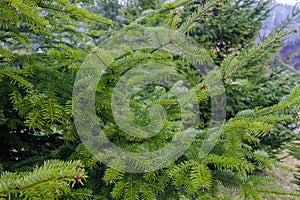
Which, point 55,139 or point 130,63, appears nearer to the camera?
point 130,63

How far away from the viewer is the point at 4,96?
1.22 meters

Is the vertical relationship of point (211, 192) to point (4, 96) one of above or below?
below

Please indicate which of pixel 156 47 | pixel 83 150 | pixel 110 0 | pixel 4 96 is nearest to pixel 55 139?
pixel 4 96

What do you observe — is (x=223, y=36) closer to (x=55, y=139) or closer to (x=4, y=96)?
(x=55, y=139)

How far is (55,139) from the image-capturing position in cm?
185

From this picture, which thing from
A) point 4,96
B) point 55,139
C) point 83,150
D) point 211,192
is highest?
point 4,96

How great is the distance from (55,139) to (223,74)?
1.35m

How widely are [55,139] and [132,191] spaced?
1075 mm

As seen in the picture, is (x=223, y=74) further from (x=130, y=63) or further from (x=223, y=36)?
(x=223, y=36)

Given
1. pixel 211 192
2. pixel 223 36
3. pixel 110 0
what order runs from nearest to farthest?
pixel 211 192 → pixel 223 36 → pixel 110 0

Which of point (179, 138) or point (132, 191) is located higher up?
point (179, 138)

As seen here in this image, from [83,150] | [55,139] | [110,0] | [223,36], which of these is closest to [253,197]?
[83,150]

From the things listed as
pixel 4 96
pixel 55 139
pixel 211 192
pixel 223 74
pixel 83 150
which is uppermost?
pixel 223 74

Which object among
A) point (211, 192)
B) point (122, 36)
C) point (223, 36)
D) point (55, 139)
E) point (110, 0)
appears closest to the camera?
point (211, 192)
